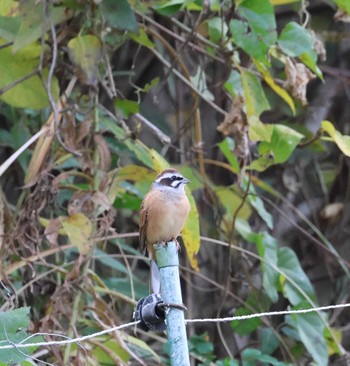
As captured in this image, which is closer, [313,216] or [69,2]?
[69,2]

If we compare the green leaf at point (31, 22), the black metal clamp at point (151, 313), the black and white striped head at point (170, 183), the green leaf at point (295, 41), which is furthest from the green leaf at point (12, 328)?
the green leaf at point (295, 41)

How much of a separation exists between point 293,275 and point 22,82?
1.41 metres

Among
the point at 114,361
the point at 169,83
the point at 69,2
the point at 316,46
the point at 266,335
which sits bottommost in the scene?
the point at 266,335

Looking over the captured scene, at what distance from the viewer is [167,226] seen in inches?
107

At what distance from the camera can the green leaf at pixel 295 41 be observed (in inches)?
134

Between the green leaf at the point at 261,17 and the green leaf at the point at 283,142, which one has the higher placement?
the green leaf at the point at 261,17

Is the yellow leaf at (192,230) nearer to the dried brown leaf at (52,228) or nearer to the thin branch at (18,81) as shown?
the dried brown leaf at (52,228)

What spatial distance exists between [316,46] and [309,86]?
129 centimetres

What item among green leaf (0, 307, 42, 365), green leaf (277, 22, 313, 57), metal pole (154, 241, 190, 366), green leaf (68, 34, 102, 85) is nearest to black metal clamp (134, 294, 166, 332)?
metal pole (154, 241, 190, 366)

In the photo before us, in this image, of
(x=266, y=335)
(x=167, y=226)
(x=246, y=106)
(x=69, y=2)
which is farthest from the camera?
(x=266, y=335)

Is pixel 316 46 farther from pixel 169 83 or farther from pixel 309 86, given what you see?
pixel 309 86

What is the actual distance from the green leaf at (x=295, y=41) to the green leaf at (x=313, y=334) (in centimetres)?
107

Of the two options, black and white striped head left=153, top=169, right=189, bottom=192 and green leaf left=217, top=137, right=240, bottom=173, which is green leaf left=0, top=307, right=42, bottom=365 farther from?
green leaf left=217, top=137, right=240, bottom=173

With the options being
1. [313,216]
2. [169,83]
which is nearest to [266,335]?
[313,216]
